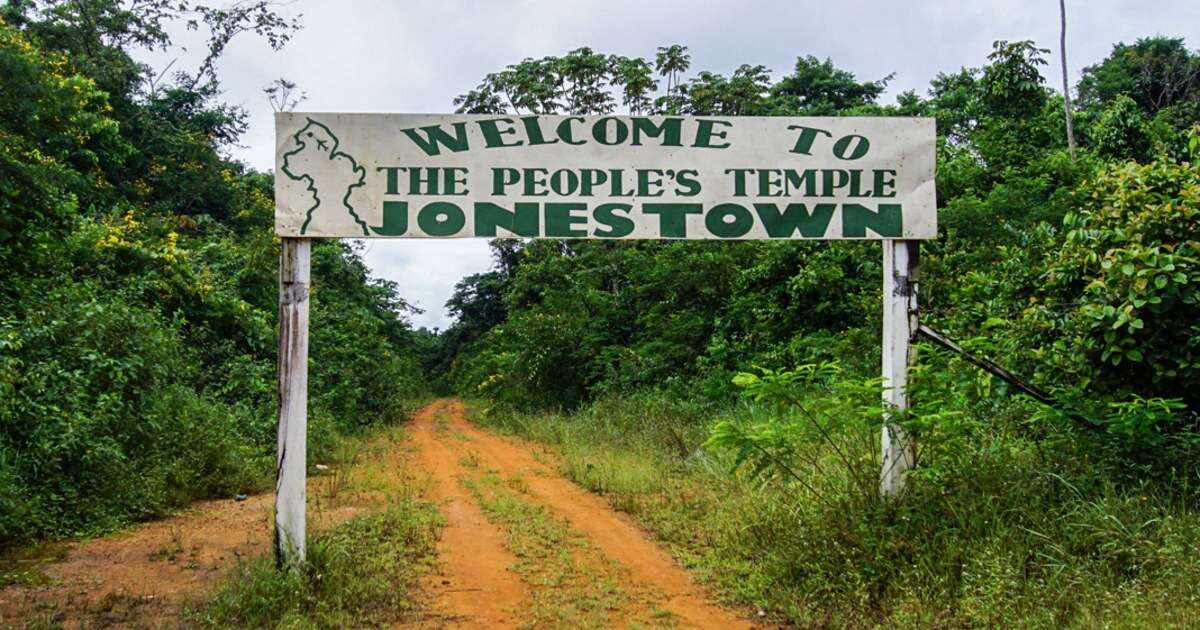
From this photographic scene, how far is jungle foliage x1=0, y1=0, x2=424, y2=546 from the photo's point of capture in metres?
7.08

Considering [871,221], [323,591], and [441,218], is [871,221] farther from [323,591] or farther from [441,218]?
[323,591]

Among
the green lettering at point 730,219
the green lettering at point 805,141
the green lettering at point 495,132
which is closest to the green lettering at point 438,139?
the green lettering at point 495,132

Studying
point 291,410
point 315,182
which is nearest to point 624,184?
point 315,182

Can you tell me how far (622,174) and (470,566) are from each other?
9.58ft

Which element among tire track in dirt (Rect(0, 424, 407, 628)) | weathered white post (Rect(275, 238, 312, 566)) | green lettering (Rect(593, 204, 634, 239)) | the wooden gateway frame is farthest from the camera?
green lettering (Rect(593, 204, 634, 239))

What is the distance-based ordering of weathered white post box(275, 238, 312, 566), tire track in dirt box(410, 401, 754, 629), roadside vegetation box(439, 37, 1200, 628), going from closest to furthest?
roadside vegetation box(439, 37, 1200, 628)
tire track in dirt box(410, 401, 754, 629)
weathered white post box(275, 238, 312, 566)

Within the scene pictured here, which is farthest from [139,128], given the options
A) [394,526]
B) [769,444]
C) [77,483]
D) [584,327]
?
[769,444]

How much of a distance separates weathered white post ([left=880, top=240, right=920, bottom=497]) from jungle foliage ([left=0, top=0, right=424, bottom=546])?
5983 millimetres

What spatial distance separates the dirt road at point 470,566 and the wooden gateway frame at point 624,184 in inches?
50.0

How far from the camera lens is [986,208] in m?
11.8

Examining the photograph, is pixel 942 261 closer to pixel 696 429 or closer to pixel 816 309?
pixel 816 309

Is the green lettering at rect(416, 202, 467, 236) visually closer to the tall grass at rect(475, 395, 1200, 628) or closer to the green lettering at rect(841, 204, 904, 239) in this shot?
the green lettering at rect(841, 204, 904, 239)

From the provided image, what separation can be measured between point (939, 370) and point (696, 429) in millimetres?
5460

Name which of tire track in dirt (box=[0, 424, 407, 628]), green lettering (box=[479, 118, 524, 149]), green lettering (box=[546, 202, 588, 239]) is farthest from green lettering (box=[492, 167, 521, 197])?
tire track in dirt (box=[0, 424, 407, 628])
